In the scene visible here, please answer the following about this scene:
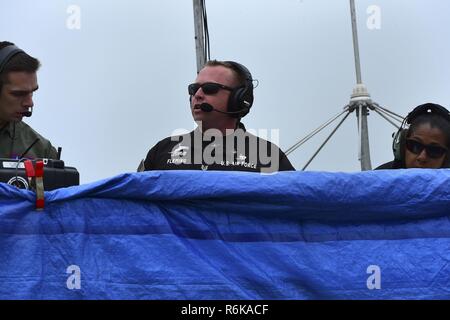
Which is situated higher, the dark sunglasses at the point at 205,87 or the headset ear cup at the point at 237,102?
the dark sunglasses at the point at 205,87

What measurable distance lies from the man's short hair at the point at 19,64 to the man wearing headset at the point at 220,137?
Result: 0.63m

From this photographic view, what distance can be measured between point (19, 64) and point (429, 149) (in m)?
1.78

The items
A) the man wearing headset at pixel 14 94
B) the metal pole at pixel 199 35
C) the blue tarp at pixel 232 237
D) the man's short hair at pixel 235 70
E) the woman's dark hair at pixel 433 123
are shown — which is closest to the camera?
the blue tarp at pixel 232 237

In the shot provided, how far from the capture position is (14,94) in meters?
4.13

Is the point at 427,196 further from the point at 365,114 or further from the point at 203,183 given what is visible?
the point at 365,114

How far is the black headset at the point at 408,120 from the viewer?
169 inches

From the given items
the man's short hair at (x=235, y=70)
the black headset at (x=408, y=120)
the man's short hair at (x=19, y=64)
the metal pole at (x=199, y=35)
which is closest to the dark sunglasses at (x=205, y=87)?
the man's short hair at (x=235, y=70)

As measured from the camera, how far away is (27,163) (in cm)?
339

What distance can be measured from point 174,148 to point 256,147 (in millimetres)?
367

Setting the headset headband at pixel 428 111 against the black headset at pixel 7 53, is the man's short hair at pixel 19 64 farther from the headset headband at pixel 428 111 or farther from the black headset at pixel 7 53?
the headset headband at pixel 428 111

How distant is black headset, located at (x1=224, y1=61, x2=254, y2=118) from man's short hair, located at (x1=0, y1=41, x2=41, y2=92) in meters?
0.87

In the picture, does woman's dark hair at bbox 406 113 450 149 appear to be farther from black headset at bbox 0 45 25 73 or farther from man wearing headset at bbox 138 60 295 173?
black headset at bbox 0 45 25 73

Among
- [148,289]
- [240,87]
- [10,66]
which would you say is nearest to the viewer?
[148,289]
